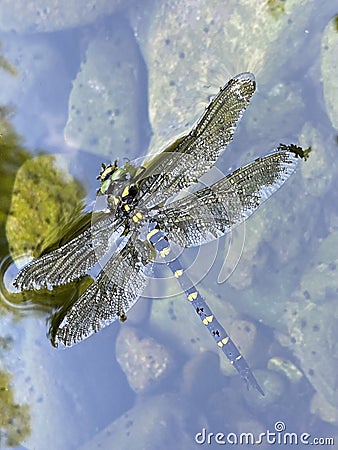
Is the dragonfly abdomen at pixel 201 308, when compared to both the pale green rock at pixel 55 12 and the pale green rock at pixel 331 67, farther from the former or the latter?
the pale green rock at pixel 55 12

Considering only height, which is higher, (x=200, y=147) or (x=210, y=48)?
(x=210, y=48)

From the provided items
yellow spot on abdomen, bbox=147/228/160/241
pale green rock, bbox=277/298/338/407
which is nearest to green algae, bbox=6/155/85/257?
yellow spot on abdomen, bbox=147/228/160/241

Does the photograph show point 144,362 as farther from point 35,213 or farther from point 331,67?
point 331,67

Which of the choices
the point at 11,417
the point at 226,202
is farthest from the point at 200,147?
the point at 11,417

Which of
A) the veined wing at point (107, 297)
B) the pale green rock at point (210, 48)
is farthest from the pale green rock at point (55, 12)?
the veined wing at point (107, 297)

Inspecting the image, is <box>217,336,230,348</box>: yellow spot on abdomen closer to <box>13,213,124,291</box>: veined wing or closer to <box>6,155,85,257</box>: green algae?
<box>13,213,124,291</box>: veined wing

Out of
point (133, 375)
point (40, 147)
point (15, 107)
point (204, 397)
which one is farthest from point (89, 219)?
point (204, 397)
